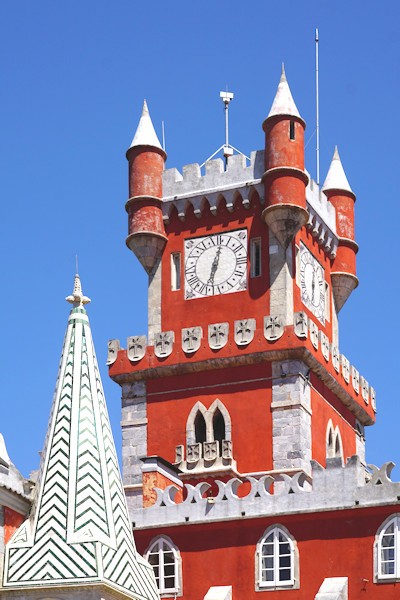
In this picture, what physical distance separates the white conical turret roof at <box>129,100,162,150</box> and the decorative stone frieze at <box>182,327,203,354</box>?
24.7 ft

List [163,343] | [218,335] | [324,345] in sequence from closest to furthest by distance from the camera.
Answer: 1. [218,335]
2. [324,345]
3. [163,343]

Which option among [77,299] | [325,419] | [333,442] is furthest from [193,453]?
[77,299]

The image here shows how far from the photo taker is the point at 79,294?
106ft

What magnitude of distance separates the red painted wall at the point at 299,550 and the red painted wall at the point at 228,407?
20.0ft

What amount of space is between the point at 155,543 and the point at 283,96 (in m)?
17.5

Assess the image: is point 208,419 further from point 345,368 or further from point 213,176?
point 213,176

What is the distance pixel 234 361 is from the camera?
5453 centimetres

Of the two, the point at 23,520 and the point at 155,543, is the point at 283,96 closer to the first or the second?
the point at 155,543

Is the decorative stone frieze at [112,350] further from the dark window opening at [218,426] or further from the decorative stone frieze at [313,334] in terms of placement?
the decorative stone frieze at [313,334]

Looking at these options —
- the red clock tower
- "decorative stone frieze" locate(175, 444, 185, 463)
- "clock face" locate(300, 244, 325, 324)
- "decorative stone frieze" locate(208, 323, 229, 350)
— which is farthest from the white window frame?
"clock face" locate(300, 244, 325, 324)

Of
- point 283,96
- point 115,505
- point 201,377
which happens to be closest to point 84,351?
point 115,505

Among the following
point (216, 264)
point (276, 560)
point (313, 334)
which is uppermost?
point (216, 264)

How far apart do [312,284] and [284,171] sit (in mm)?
4574

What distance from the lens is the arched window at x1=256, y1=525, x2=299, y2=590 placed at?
45.7 m
